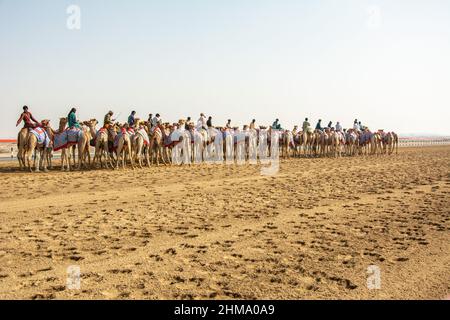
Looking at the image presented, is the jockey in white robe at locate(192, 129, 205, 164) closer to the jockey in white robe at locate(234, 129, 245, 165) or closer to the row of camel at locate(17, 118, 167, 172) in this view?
the row of camel at locate(17, 118, 167, 172)

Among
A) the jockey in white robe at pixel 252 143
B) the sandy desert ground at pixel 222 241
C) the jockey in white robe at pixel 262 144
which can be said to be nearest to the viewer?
the sandy desert ground at pixel 222 241

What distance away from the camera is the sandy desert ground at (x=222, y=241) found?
5328 mm

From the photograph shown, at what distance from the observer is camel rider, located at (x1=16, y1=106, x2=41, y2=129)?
17.7m

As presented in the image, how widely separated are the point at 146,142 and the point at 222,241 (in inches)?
570

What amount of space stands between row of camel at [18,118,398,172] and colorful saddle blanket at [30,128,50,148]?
179mm

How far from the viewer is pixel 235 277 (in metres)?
5.68

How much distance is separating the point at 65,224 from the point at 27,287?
3.50m

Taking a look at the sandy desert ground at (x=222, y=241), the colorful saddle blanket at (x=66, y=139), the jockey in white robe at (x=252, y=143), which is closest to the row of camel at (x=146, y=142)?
the jockey in white robe at (x=252, y=143)

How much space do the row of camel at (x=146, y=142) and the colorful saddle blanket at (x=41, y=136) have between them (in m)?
0.18

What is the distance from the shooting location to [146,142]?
21141mm

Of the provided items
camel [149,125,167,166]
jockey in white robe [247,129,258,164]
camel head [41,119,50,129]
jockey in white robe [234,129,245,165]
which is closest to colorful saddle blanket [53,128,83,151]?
camel head [41,119,50,129]

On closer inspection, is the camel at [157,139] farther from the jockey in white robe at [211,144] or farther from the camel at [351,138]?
the camel at [351,138]
